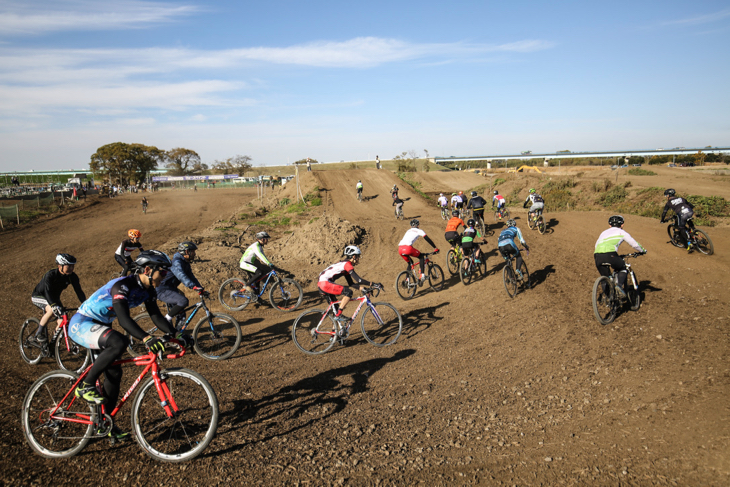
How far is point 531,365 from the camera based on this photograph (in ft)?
23.4

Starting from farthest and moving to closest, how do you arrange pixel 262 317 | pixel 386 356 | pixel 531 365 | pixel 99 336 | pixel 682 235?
pixel 682 235, pixel 262 317, pixel 386 356, pixel 531 365, pixel 99 336

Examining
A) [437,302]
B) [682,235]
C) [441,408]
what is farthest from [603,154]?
[441,408]

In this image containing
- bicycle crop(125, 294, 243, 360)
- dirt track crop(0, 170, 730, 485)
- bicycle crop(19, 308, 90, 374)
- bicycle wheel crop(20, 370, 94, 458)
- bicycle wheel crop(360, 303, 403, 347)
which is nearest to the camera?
dirt track crop(0, 170, 730, 485)

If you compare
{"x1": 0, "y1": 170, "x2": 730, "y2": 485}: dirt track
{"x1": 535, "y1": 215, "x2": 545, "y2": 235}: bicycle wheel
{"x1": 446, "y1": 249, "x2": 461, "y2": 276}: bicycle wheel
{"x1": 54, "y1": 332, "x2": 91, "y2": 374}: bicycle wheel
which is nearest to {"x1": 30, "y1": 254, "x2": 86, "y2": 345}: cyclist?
{"x1": 54, "y1": 332, "x2": 91, "y2": 374}: bicycle wheel

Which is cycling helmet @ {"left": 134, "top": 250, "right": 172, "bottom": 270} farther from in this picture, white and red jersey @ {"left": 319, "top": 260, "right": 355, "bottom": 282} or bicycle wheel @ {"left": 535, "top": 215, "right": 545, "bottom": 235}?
bicycle wheel @ {"left": 535, "top": 215, "right": 545, "bottom": 235}

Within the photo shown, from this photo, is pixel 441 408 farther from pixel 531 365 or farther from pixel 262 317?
pixel 262 317

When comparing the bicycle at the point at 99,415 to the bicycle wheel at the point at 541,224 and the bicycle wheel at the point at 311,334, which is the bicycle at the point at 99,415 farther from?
the bicycle wheel at the point at 541,224

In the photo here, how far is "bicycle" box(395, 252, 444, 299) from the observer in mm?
11617

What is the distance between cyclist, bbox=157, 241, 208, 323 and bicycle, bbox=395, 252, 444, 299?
228 inches

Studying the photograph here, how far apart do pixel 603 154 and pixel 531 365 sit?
3587 inches

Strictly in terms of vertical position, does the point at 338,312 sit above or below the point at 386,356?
above

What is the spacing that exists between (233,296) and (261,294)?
0.78m

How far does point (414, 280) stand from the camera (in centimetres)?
1170

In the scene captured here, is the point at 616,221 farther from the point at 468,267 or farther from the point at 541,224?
the point at 541,224
